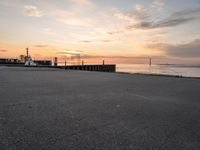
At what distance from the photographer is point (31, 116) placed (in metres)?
3.87

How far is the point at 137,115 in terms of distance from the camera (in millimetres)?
4137

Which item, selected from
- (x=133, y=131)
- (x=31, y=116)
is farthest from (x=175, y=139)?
(x=31, y=116)

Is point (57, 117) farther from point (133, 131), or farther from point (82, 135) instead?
point (133, 131)

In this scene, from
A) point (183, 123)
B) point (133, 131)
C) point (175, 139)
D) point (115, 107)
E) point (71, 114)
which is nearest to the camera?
point (175, 139)

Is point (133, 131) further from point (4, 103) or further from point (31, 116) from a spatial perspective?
point (4, 103)

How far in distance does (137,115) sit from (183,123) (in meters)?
0.83

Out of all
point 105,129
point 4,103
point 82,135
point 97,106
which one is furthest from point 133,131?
point 4,103

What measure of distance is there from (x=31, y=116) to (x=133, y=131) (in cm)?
183

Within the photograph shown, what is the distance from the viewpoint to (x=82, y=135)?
2.98m

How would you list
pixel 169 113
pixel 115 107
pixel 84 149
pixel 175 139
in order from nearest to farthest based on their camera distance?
pixel 84 149 < pixel 175 139 < pixel 169 113 < pixel 115 107

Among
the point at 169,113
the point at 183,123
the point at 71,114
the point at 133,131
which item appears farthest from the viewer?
the point at 169,113

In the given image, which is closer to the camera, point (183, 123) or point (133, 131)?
point (133, 131)

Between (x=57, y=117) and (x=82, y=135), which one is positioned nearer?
(x=82, y=135)

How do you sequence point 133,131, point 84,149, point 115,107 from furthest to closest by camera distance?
point 115,107
point 133,131
point 84,149
